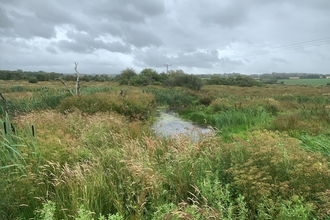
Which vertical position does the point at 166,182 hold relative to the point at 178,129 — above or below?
above

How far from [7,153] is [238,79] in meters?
62.9

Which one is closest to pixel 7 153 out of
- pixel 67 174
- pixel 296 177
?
pixel 67 174

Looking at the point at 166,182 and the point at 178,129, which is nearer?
the point at 166,182

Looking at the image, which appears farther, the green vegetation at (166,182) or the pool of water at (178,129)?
the pool of water at (178,129)

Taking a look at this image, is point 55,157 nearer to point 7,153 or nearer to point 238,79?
point 7,153

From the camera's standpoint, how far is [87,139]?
5.78m

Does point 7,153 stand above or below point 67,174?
above

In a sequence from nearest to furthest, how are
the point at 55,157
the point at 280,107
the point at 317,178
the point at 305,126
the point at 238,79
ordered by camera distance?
the point at 317,178
the point at 55,157
the point at 305,126
the point at 280,107
the point at 238,79

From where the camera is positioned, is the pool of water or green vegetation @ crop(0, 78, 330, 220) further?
the pool of water

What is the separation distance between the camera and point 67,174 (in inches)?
144

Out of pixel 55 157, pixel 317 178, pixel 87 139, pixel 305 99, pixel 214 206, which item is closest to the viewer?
pixel 214 206

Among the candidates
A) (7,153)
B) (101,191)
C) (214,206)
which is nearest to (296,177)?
(214,206)

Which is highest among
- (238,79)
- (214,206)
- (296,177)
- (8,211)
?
(238,79)

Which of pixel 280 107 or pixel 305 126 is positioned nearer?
pixel 305 126
